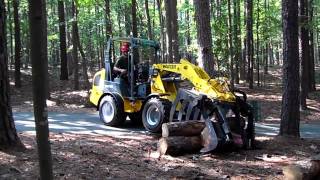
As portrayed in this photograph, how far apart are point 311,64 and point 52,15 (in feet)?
96.0

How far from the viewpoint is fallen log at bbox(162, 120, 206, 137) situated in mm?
9281

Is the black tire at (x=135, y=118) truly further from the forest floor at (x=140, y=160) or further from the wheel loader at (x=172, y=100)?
the forest floor at (x=140, y=160)

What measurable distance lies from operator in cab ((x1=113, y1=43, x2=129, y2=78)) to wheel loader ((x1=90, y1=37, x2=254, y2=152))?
5.9 inches

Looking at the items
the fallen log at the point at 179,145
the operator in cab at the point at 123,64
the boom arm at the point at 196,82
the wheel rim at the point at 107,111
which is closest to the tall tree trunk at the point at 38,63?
the fallen log at the point at 179,145

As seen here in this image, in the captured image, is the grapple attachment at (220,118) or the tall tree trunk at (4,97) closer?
the tall tree trunk at (4,97)

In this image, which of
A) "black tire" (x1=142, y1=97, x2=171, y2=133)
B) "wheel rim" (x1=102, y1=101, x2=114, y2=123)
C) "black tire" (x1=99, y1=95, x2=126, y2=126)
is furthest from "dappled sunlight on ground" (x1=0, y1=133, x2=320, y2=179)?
"wheel rim" (x1=102, y1=101, x2=114, y2=123)

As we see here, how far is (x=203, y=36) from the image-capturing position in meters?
12.6

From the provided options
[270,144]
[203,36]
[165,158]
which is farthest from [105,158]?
[203,36]

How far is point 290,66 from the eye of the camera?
32.7 ft

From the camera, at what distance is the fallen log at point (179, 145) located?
29.4 ft

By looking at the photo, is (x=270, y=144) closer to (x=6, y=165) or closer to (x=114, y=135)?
(x=114, y=135)

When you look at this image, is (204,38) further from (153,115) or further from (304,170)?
(304,170)

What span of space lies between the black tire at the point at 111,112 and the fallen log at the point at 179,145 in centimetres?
382

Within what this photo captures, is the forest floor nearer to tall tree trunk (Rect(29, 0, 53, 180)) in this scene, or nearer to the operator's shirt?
the operator's shirt
